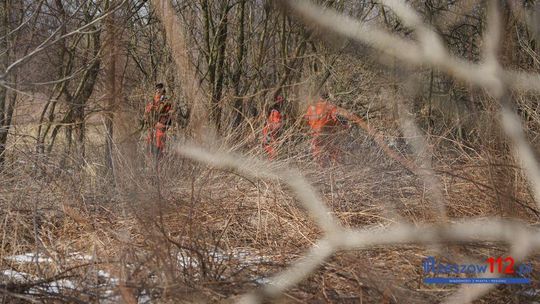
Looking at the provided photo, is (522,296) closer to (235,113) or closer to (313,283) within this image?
(313,283)

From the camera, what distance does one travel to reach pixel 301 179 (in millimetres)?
3611

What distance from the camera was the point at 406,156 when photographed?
5551mm

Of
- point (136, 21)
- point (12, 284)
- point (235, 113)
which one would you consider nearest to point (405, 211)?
point (12, 284)

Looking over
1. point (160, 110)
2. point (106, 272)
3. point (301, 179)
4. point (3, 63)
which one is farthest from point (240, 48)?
point (106, 272)

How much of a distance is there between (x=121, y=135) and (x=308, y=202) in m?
1.56

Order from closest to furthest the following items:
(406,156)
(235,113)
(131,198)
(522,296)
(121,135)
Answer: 1. (121,135)
2. (131,198)
3. (522,296)
4. (406,156)
5. (235,113)

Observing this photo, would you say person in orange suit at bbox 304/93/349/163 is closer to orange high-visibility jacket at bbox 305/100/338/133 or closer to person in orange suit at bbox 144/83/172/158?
orange high-visibility jacket at bbox 305/100/338/133

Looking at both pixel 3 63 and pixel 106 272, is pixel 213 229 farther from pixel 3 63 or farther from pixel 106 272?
pixel 3 63

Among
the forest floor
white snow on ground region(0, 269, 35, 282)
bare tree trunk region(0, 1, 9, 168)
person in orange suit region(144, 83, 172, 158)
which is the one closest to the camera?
the forest floor

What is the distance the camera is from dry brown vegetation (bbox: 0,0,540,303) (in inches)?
91.9

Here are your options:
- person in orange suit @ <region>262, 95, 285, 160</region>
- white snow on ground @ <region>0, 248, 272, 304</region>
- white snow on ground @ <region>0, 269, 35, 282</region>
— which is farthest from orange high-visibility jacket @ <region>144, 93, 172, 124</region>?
white snow on ground @ <region>0, 269, 35, 282</region>

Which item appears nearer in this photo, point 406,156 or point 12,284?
point 12,284

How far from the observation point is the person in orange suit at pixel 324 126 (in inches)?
237

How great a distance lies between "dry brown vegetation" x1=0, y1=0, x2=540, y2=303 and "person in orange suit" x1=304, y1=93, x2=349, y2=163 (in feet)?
0.43
